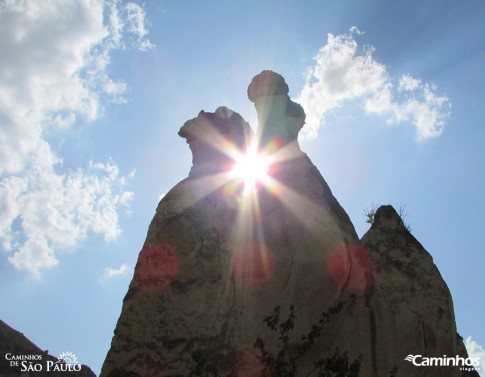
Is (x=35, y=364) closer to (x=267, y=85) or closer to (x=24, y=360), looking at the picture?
(x=24, y=360)

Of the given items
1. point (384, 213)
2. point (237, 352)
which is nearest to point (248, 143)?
point (384, 213)

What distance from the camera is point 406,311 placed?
1021 cm

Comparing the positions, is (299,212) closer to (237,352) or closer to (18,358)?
(237,352)

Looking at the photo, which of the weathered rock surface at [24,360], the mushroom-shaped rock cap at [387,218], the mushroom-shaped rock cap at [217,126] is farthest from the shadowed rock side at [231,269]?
the weathered rock surface at [24,360]

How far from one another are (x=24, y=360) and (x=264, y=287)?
50.6 ft

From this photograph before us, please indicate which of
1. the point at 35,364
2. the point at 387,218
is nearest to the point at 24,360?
the point at 35,364

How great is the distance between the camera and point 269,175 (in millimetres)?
11461

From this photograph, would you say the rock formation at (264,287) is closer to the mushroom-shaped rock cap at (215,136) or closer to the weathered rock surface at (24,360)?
the mushroom-shaped rock cap at (215,136)

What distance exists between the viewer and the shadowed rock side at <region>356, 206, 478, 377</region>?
9.45 metres

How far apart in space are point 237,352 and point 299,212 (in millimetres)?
3353

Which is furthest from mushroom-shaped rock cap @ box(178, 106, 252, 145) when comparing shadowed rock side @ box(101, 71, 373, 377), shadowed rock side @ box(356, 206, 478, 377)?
shadowed rock side @ box(356, 206, 478, 377)

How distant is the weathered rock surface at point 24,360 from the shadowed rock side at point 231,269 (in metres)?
12.8

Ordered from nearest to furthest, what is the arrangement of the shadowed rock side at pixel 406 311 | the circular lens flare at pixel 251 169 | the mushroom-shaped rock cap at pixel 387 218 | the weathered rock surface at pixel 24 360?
the shadowed rock side at pixel 406 311
the circular lens flare at pixel 251 169
the mushroom-shaped rock cap at pixel 387 218
the weathered rock surface at pixel 24 360

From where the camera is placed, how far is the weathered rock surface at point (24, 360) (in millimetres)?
19125
